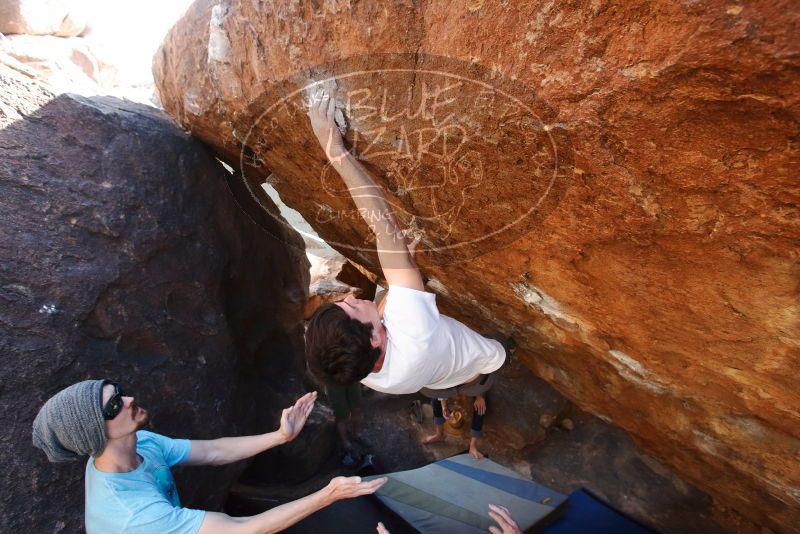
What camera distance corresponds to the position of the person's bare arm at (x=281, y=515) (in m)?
1.64

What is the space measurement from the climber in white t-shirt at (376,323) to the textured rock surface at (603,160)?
0.11 m

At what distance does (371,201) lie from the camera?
178cm

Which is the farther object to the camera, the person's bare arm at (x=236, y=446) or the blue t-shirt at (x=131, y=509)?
the person's bare arm at (x=236, y=446)

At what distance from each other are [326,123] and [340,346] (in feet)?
2.77

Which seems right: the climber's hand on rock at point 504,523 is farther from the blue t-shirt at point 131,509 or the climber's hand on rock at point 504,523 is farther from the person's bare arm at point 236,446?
the blue t-shirt at point 131,509

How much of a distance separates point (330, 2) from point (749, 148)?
129cm

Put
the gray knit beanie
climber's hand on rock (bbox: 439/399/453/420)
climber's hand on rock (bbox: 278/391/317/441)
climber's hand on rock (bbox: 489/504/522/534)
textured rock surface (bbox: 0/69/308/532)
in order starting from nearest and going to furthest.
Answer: the gray knit beanie
textured rock surface (bbox: 0/69/308/532)
climber's hand on rock (bbox: 489/504/522/534)
climber's hand on rock (bbox: 278/391/317/441)
climber's hand on rock (bbox: 439/399/453/420)

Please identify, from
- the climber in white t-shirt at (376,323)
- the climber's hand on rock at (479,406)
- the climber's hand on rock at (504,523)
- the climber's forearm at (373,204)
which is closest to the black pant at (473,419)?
the climber's hand on rock at (479,406)

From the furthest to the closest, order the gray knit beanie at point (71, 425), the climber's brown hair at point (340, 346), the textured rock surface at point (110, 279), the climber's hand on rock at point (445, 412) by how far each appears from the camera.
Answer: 1. the climber's hand on rock at point (445, 412)
2. the textured rock surface at point (110, 279)
3. the climber's brown hair at point (340, 346)
4. the gray knit beanie at point (71, 425)

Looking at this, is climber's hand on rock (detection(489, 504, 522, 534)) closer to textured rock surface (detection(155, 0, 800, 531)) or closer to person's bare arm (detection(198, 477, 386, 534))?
person's bare arm (detection(198, 477, 386, 534))

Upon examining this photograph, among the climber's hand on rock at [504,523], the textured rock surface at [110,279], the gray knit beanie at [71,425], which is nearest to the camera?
the gray knit beanie at [71,425]

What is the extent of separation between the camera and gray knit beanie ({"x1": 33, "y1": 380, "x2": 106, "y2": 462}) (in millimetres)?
1566

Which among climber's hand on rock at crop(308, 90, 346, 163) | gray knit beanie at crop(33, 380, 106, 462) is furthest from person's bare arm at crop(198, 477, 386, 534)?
climber's hand on rock at crop(308, 90, 346, 163)

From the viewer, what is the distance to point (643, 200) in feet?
4.38
